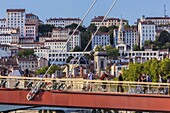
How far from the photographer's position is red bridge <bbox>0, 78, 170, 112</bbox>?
16859mm

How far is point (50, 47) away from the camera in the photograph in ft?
547

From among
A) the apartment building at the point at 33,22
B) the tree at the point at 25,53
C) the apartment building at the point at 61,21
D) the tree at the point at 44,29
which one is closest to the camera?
the tree at the point at 25,53

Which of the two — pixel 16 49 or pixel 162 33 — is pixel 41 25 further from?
pixel 162 33

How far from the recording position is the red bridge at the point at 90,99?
55.3ft

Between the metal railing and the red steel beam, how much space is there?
33cm

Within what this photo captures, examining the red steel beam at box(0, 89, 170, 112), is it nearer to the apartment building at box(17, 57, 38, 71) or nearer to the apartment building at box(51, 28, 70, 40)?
the apartment building at box(17, 57, 38, 71)

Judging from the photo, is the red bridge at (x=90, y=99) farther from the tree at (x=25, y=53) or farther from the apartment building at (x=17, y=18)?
the apartment building at (x=17, y=18)

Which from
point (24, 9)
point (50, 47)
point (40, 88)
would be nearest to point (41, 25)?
point (24, 9)

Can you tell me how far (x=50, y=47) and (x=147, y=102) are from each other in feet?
493

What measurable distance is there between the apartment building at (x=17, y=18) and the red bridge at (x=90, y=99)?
169 metres

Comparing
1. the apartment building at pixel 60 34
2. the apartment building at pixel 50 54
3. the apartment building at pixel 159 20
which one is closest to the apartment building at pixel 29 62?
the apartment building at pixel 50 54

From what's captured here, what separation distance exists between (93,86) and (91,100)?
66 centimetres

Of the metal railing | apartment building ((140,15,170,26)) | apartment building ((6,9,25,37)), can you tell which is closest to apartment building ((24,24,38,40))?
apartment building ((6,9,25,37))

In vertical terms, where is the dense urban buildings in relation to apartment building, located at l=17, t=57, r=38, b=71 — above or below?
above
